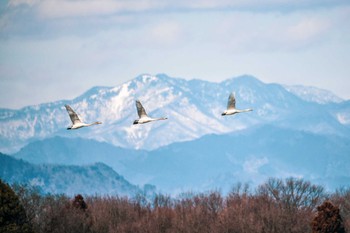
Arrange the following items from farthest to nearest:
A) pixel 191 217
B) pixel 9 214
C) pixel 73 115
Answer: pixel 191 217 < pixel 9 214 < pixel 73 115

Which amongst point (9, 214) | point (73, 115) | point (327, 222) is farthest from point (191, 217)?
point (73, 115)

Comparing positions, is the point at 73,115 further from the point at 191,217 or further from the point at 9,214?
the point at 191,217

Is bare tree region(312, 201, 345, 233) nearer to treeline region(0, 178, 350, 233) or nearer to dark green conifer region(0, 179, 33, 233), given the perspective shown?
treeline region(0, 178, 350, 233)

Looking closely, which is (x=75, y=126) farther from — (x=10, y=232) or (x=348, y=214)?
(x=348, y=214)

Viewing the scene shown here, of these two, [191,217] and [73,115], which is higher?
[73,115]

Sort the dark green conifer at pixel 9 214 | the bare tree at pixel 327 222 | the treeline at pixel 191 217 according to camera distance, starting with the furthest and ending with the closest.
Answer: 1. the treeline at pixel 191 217
2. the bare tree at pixel 327 222
3. the dark green conifer at pixel 9 214

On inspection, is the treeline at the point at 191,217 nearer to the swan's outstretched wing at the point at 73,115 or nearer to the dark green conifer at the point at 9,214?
the dark green conifer at the point at 9,214

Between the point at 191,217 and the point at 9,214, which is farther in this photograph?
the point at 191,217

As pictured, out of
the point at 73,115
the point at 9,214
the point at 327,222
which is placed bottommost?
the point at 327,222

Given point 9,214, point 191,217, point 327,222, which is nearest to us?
point 9,214

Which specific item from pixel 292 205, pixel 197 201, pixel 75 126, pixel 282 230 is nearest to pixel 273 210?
pixel 282 230

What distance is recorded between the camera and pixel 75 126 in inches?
1999

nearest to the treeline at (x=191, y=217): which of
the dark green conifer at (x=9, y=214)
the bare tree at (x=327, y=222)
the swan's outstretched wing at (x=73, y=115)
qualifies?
the bare tree at (x=327, y=222)

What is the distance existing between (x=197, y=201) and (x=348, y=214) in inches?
1284
